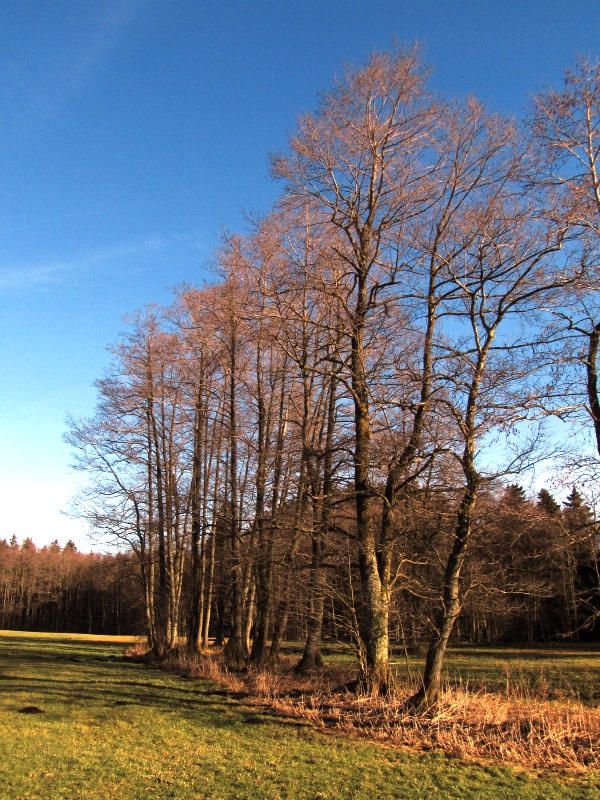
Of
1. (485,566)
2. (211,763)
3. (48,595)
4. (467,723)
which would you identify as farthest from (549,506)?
(48,595)

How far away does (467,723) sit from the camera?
29.8 ft

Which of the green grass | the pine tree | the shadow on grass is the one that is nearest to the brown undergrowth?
the green grass

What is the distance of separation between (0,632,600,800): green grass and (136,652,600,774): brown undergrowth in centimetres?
47

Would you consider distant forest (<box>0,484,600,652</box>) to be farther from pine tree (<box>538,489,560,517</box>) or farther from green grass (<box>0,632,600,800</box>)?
green grass (<box>0,632,600,800</box>)

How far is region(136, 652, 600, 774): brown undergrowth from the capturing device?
7.78m

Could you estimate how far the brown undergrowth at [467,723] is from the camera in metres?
7.78

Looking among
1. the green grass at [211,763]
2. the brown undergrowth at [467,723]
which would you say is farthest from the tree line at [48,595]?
the brown undergrowth at [467,723]

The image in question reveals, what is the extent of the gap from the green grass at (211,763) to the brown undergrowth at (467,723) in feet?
1.53

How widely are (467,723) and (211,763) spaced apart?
12.8ft

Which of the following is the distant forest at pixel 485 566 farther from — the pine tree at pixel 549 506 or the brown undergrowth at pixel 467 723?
the brown undergrowth at pixel 467 723

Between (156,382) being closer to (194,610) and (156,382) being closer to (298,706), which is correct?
(194,610)

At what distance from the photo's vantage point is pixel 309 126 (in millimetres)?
12734

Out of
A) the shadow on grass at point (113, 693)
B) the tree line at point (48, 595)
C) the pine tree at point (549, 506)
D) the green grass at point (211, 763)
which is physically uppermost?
the pine tree at point (549, 506)

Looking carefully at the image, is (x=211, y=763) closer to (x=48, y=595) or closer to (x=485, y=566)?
(x=485, y=566)
